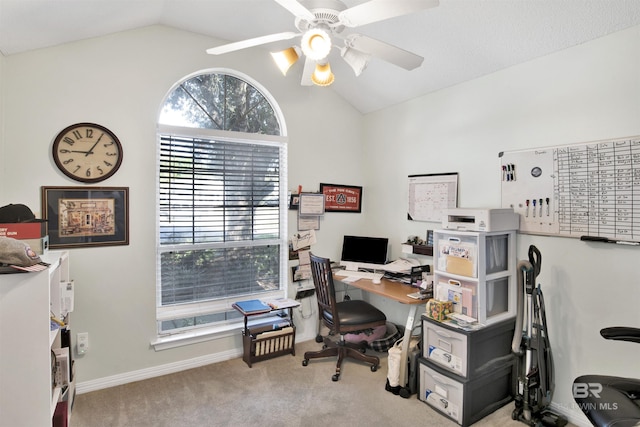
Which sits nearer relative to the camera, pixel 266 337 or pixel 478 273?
pixel 478 273

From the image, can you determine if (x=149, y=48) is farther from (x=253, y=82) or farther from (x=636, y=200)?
(x=636, y=200)

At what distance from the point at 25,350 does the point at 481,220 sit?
249 centimetres

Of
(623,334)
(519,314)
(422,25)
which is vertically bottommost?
(519,314)

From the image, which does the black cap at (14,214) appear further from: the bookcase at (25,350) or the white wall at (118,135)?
the white wall at (118,135)

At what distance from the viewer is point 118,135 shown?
2.51m

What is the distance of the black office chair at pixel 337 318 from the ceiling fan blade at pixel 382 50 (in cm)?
152

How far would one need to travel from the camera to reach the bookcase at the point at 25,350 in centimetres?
141

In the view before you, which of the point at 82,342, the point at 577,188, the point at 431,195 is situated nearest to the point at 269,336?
the point at 82,342

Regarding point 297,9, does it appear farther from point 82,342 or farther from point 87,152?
point 82,342

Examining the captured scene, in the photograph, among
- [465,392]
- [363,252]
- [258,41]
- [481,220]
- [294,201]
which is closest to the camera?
[258,41]

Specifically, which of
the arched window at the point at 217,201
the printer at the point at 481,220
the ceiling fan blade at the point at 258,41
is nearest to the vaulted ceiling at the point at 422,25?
the arched window at the point at 217,201

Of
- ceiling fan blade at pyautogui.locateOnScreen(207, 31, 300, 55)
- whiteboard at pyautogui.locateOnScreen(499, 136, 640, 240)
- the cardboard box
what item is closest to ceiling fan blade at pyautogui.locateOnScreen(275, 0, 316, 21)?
ceiling fan blade at pyautogui.locateOnScreen(207, 31, 300, 55)

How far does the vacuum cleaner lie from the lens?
6.87 ft

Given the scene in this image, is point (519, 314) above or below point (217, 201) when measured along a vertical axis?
below
